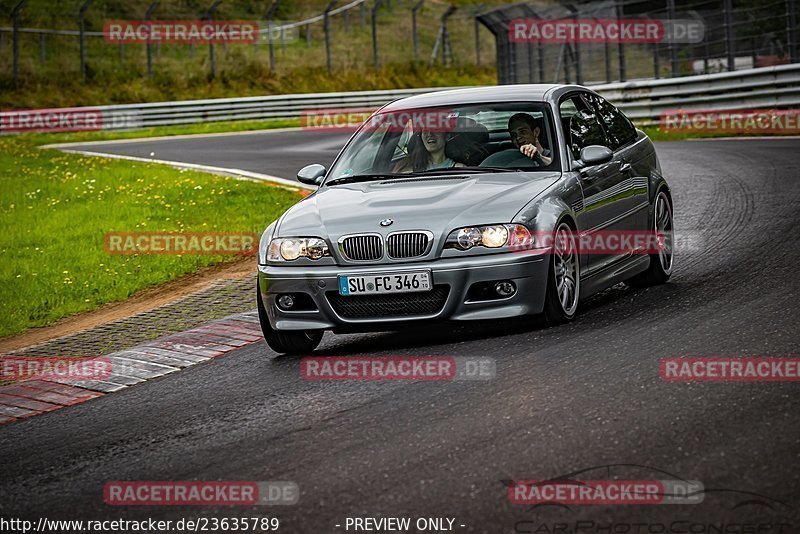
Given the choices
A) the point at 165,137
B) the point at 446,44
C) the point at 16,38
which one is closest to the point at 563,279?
the point at 165,137

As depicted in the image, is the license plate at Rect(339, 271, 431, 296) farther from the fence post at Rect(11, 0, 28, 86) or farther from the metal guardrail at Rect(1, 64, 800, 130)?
the fence post at Rect(11, 0, 28, 86)

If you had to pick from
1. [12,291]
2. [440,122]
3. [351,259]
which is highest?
[440,122]

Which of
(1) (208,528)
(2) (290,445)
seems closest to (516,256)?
(2) (290,445)

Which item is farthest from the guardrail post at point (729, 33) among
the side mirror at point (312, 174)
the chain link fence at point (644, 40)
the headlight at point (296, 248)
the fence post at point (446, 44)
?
the fence post at point (446, 44)

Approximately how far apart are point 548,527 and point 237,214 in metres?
11.1

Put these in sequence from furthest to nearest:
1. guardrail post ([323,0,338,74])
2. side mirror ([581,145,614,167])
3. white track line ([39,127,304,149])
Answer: guardrail post ([323,0,338,74])
white track line ([39,127,304,149])
side mirror ([581,145,614,167])

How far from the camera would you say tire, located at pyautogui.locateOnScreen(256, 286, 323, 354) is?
8.48m

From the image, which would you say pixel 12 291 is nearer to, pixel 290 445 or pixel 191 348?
pixel 191 348

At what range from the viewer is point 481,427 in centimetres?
590

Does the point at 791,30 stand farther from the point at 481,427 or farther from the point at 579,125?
the point at 481,427

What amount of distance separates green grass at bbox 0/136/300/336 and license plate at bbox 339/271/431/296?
3.93m

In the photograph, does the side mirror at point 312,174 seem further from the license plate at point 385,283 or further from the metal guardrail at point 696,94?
the metal guardrail at point 696,94

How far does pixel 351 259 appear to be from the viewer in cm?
804

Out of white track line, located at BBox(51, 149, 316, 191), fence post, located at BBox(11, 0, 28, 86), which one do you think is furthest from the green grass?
fence post, located at BBox(11, 0, 28, 86)
